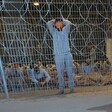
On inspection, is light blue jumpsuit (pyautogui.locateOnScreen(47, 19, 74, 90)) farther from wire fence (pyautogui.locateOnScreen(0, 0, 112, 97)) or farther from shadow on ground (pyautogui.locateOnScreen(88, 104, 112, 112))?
shadow on ground (pyautogui.locateOnScreen(88, 104, 112, 112))

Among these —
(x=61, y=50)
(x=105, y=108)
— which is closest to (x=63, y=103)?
(x=105, y=108)

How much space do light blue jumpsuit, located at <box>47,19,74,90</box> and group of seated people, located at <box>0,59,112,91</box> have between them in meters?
0.11

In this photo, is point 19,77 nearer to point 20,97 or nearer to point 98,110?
point 20,97

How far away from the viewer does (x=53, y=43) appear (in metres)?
5.19

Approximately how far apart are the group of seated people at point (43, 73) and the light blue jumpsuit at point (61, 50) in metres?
0.11

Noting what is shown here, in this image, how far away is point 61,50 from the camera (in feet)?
17.3

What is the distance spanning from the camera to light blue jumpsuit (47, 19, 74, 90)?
5203 millimetres

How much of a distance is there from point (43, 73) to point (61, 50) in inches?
23.8

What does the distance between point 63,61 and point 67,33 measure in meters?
0.46

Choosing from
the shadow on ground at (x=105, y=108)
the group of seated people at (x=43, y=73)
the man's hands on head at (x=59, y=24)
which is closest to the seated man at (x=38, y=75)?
the group of seated people at (x=43, y=73)

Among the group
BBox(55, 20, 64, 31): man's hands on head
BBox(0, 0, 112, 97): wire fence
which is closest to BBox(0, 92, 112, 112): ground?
BBox(0, 0, 112, 97): wire fence

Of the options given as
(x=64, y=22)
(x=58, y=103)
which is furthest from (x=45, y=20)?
(x=58, y=103)

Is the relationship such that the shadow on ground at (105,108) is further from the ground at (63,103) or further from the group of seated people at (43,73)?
the group of seated people at (43,73)

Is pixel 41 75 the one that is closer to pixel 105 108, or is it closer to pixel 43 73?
pixel 43 73
